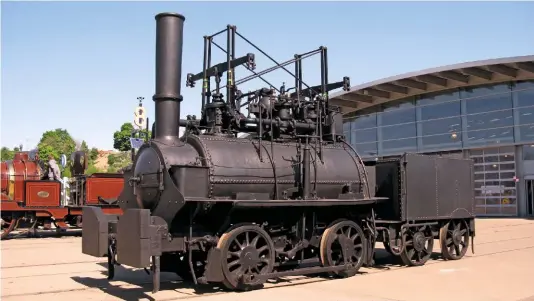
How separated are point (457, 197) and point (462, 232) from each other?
0.99 m

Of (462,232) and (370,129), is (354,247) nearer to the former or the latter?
(462,232)

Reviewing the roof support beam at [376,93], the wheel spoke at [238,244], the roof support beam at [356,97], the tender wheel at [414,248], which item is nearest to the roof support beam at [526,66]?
the roof support beam at [376,93]

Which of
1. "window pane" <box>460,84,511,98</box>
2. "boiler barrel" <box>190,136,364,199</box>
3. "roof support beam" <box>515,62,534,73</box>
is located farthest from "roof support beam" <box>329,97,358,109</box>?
"boiler barrel" <box>190,136,364,199</box>

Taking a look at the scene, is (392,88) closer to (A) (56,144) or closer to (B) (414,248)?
(B) (414,248)

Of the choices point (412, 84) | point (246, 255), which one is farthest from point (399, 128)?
point (246, 255)

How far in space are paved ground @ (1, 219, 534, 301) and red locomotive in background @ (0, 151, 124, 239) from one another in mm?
5822

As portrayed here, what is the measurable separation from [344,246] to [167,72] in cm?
462

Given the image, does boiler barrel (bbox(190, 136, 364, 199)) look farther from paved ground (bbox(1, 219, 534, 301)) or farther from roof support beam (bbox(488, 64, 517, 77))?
roof support beam (bbox(488, 64, 517, 77))

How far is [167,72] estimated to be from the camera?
909 cm

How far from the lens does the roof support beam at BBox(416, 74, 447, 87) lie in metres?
31.7

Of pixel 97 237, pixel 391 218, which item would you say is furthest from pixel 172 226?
pixel 391 218

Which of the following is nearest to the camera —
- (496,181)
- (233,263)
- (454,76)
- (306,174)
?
(233,263)

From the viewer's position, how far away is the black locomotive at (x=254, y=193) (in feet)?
28.1

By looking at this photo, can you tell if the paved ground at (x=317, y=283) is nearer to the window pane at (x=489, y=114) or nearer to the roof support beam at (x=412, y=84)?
the window pane at (x=489, y=114)
